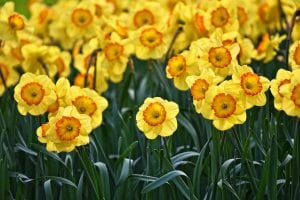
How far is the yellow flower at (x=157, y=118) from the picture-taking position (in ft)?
8.41

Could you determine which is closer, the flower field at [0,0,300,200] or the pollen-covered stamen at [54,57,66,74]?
the flower field at [0,0,300,200]

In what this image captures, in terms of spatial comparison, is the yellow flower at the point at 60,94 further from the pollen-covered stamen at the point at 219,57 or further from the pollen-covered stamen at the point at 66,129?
the pollen-covered stamen at the point at 219,57

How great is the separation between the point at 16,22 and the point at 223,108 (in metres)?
1.31

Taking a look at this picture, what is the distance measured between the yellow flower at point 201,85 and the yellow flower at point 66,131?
1.26ft

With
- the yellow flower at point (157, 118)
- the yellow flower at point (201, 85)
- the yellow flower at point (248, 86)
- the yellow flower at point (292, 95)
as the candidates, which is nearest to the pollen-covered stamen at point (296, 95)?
the yellow flower at point (292, 95)

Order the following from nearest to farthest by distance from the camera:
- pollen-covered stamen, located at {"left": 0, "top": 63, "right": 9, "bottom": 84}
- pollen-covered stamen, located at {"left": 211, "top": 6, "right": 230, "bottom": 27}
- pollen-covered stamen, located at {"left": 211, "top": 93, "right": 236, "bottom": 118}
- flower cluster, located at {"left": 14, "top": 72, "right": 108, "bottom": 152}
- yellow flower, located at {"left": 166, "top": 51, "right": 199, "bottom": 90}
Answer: pollen-covered stamen, located at {"left": 211, "top": 93, "right": 236, "bottom": 118}
flower cluster, located at {"left": 14, "top": 72, "right": 108, "bottom": 152}
yellow flower, located at {"left": 166, "top": 51, "right": 199, "bottom": 90}
pollen-covered stamen, located at {"left": 211, "top": 6, "right": 230, "bottom": 27}
pollen-covered stamen, located at {"left": 0, "top": 63, "right": 9, "bottom": 84}

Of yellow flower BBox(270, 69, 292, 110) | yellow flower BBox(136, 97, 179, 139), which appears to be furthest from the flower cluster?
yellow flower BBox(270, 69, 292, 110)

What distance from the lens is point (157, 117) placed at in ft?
8.47

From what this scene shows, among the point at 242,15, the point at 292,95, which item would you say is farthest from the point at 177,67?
the point at 242,15

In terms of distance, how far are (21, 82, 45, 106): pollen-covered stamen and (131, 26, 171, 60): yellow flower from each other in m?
0.89

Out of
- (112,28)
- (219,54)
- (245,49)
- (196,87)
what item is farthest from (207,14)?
(196,87)

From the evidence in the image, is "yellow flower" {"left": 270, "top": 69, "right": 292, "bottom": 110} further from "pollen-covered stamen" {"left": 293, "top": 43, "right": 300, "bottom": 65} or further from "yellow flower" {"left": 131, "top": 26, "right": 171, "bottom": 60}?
"yellow flower" {"left": 131, "top": 26, "right": 171, "bottom": 60}

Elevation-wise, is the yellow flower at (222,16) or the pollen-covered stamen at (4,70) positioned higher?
the yellow flower at (222,16)

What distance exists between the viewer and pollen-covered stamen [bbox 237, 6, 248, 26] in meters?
3.81
